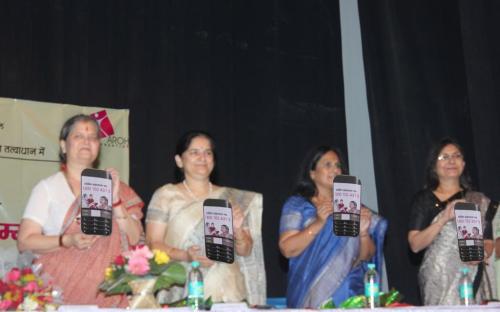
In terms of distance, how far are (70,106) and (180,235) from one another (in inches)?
60.8

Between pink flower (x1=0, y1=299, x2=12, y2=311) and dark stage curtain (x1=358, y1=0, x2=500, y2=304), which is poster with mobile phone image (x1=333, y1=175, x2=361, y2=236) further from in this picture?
dark stage curtain (x1=358, y1=0, x2=500, y2=304)

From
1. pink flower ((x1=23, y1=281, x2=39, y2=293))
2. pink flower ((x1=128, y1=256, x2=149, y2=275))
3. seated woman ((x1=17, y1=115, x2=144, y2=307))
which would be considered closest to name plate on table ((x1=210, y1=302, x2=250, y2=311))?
pink flower ((x1=128, y1=256, x2=149, y2=275))

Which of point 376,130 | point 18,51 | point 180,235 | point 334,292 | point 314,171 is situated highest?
point 18,51

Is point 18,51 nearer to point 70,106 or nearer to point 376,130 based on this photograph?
point 70,106

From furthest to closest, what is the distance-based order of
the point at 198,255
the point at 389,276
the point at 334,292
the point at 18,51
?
the point at 389,276
the point at 18,51
the point at 334,292
the point at 198,255

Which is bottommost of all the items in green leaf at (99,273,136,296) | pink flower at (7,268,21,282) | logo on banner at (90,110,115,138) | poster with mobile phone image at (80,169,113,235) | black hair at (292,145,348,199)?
green leaf at (99,273,136,296)

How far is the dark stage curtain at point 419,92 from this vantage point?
5.71m

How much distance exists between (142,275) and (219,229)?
462mm

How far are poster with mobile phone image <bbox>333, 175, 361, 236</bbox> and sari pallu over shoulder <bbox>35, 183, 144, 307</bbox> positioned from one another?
35.4 inches

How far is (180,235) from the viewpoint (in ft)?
13.5

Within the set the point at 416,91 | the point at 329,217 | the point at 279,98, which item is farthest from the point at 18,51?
the point at 416,91

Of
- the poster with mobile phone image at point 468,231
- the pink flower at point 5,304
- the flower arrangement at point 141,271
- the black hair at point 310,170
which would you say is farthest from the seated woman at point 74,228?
the poster with mobile phone image at point 468,231

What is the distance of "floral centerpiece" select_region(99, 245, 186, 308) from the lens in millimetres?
3084

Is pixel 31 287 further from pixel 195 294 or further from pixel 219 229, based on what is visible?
pixel 219 229
